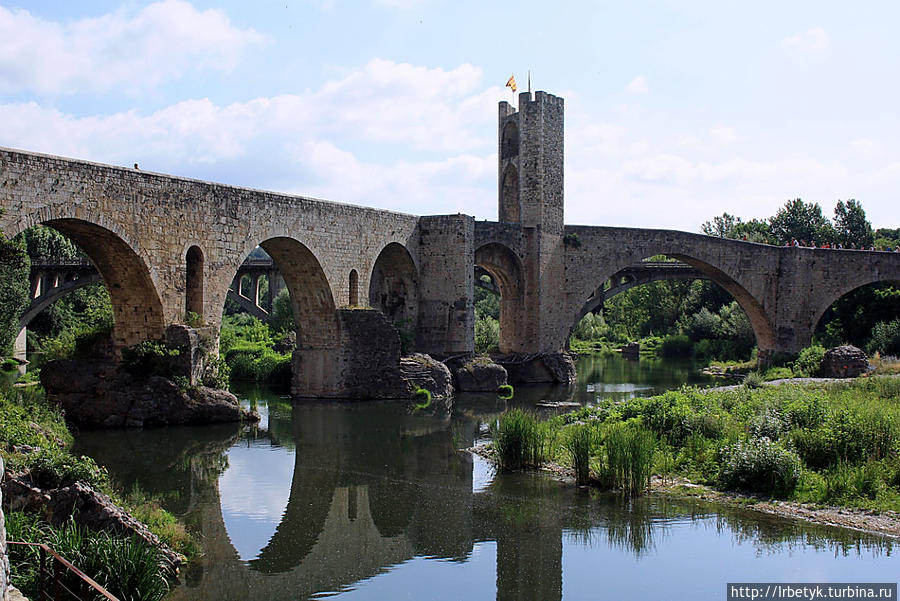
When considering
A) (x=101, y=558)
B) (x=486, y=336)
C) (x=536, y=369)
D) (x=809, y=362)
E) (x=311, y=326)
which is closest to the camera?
(x=101, y=558)

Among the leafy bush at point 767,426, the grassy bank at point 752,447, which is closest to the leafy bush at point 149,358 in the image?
the grassy bank at point 752,447

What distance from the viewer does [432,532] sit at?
33.6ft

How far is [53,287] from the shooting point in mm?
32188

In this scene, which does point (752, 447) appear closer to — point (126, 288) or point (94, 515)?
point (94, 515)

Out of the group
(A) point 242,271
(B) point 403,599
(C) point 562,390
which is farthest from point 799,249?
(B) point 403,599

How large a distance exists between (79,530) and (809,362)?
24506 mm

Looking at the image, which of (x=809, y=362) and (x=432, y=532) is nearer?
(x=432, y=532)

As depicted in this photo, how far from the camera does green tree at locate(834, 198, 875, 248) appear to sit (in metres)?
44.1

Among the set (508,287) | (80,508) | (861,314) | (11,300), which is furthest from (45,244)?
(861,314)

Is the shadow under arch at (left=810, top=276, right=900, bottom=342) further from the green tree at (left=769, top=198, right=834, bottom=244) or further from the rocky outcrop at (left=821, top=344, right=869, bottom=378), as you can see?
the green tree at (left=769, top=198, right=834, bottom=244)

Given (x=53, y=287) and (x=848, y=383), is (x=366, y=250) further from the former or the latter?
(x=53, y=287)

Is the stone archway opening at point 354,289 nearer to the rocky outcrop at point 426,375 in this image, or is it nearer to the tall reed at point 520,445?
the rocky outcrop at point 426,375

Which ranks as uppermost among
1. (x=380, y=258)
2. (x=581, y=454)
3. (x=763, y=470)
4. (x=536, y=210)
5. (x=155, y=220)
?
(x=536, y=210)

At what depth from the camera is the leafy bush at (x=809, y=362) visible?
26.4 m
